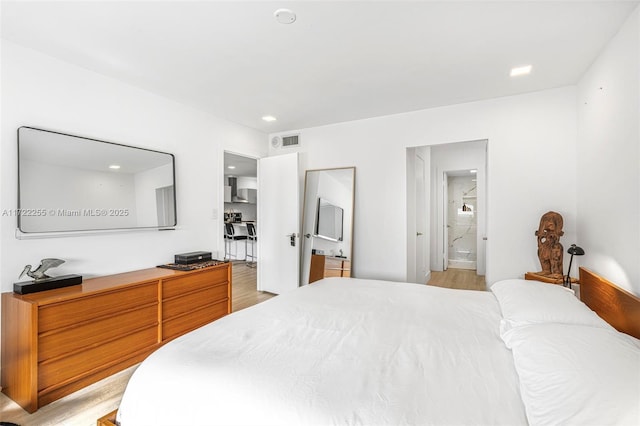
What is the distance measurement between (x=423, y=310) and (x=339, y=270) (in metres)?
2.24

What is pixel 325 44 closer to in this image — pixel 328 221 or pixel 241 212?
pixel 328 221

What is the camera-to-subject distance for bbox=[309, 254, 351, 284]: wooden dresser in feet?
13.6

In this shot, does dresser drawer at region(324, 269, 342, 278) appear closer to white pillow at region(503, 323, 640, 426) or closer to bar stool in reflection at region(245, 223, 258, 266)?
white pillow at region(503, 323, 640, 426)

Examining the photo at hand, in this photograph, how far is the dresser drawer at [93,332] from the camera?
2.02m

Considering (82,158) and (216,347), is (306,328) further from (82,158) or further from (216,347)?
(82,158)

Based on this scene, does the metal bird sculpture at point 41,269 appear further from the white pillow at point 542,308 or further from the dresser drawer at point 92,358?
the white pillow at point 542,308

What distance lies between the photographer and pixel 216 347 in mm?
1408

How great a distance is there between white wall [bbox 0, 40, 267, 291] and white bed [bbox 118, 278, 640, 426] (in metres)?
1.75

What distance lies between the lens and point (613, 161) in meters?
2.17

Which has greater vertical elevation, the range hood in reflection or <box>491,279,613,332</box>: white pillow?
the range hood in reflection

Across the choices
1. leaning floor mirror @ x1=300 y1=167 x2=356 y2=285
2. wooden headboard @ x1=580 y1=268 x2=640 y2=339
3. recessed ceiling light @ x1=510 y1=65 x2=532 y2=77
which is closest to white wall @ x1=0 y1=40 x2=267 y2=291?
leaning floor mirror @ x1=300 y1=167 x2=356 y2=285

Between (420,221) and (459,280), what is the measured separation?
5.05 feet

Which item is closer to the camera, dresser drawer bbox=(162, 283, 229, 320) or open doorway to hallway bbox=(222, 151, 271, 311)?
dresser drawer bbox=(162, 283, 229, 320)

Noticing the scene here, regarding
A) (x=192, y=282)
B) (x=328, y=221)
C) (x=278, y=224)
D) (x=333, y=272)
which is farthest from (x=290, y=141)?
(x=192, y=282)
